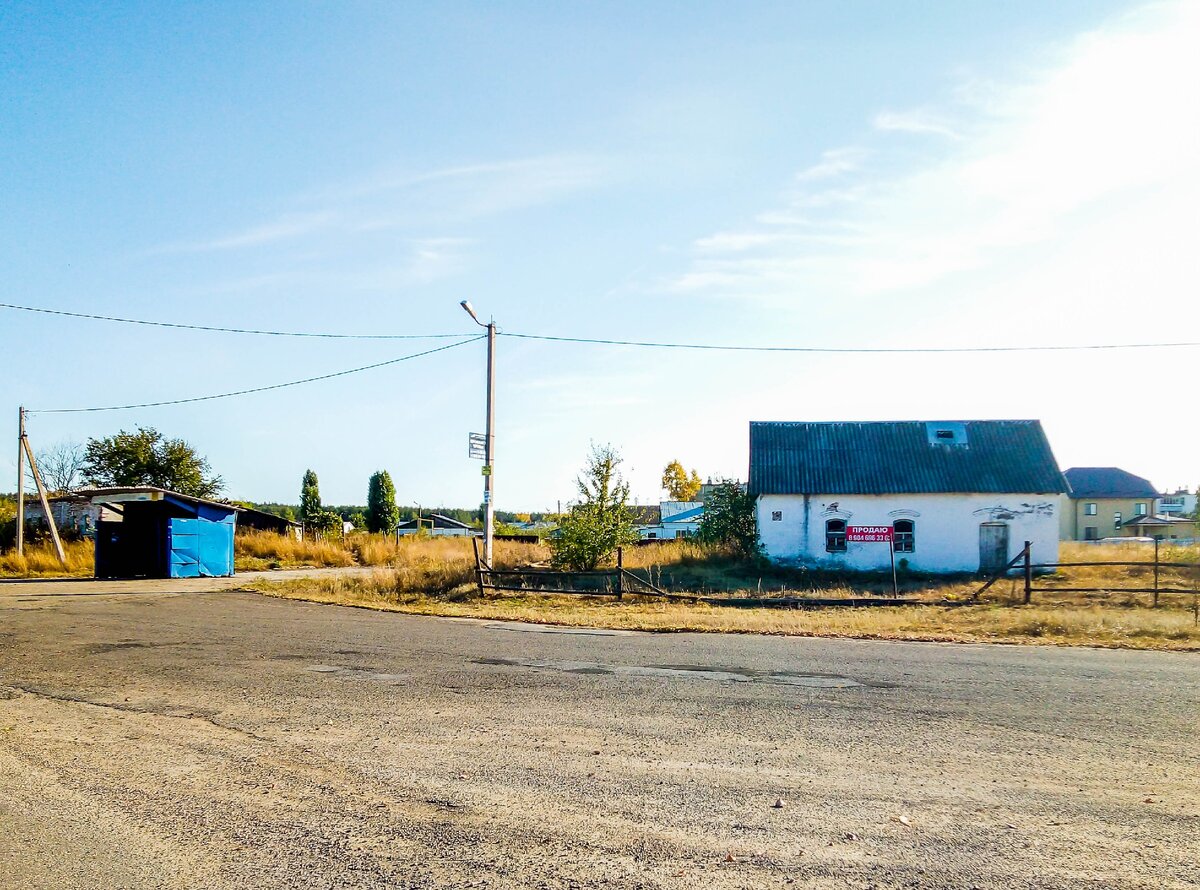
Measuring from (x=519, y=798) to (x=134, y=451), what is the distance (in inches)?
2024

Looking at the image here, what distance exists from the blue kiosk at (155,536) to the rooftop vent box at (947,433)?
27416 millimetres

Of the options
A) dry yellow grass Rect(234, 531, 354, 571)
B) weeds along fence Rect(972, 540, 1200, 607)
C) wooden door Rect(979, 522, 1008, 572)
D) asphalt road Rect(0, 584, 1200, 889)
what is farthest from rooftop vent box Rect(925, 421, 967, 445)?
dry yellow grass Rect(234, 531, 354, 571)

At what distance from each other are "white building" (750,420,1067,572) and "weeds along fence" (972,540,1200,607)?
236 centimetres

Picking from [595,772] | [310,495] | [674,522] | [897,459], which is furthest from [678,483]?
[595,772]

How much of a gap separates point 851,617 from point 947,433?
18.3 metres

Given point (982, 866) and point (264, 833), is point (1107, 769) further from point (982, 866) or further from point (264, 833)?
point (264, 833)

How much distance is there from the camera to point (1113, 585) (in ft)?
77.4

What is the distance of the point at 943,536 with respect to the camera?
30.5 m

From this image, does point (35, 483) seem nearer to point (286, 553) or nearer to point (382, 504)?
point (286, 553)

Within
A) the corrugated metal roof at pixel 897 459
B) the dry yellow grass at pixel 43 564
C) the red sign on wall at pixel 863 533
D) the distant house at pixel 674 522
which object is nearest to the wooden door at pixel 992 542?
the corrugated metal roof at pixel 897 459

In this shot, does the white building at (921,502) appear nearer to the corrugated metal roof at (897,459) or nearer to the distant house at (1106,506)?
the corrugated metal roof at (897,459)

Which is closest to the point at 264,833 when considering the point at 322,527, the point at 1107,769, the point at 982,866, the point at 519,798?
the point at 519,798

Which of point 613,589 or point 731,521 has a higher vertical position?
point 731,521

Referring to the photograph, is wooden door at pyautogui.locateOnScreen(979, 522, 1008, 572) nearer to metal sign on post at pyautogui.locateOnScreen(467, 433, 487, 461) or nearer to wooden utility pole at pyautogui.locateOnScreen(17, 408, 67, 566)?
metal sign on post at pyautogui.locateOnScreen(467, 433, 487, 461)
